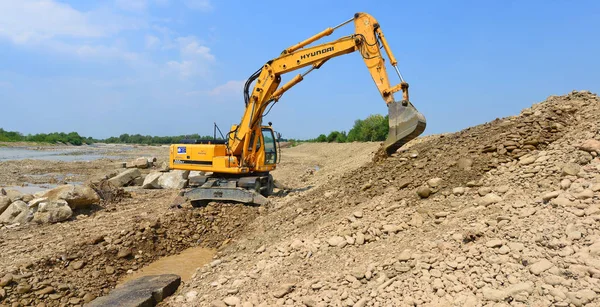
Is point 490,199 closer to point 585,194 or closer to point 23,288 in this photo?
point 585,194

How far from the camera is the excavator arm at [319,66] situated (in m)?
7.80

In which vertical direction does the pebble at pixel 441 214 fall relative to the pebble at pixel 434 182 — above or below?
below

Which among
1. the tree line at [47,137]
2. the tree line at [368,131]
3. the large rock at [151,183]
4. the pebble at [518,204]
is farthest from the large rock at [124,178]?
the tree line at [47,137]

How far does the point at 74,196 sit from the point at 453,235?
29.5ft

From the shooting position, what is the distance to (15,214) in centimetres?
872

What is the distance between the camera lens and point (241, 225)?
8008mm

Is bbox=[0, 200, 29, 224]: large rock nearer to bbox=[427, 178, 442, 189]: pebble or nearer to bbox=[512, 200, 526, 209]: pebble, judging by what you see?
bbox=[427, 178, 442, 189]: pebble

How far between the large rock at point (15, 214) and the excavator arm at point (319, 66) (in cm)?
484

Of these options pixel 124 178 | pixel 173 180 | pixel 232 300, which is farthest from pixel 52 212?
pixel 124 178

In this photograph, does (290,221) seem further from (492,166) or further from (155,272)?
(492,166)

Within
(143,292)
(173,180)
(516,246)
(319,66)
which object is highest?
(319,66)

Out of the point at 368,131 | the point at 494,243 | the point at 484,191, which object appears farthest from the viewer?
the point at 368,131

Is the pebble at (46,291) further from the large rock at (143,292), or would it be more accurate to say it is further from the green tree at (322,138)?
the green tree at (322,138)

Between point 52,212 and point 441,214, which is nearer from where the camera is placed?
point 441,214
